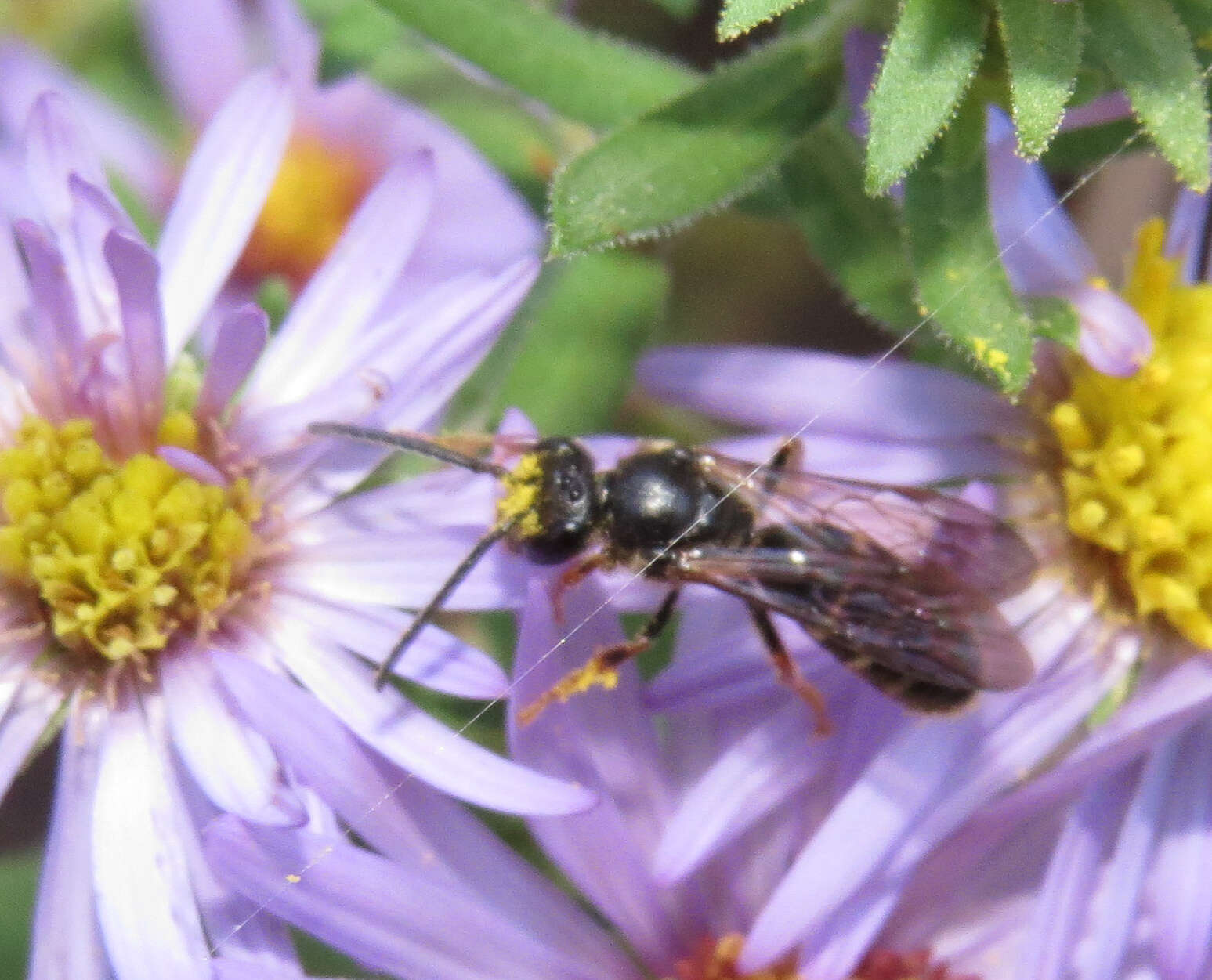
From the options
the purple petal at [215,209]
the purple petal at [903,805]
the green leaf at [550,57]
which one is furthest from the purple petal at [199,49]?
the purple petal at [903,805]

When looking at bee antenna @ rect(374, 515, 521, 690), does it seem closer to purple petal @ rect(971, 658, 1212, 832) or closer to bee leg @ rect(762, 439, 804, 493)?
bee leg @ rect(762, 439, 804, 493)

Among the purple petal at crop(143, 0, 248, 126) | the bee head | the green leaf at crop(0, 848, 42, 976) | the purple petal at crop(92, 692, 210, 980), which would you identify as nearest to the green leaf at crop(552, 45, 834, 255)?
the bee head

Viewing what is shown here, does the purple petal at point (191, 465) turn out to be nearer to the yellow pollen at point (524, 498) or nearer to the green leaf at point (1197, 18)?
the yellow pollen at point (524, 498)

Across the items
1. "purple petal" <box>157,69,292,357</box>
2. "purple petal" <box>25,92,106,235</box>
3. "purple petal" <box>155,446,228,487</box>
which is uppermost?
"purple petal" <box>25,92,106,235</box>

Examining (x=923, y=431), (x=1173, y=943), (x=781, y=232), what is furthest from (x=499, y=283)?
(x=781, y=232)

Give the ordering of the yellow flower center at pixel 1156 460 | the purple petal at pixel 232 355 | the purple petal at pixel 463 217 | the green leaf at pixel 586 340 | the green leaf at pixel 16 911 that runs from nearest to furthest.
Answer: the purple petal at pixel 232 355 → the yellow flower center at pixel 1156 460 → the green leaf at pixel 16 911 → the green leaf at pixel 586 340 → the purple petal at pixel 463 217

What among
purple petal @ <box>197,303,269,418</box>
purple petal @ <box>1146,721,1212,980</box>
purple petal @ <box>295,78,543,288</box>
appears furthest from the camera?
purple petal @ <box>295,78,543,288</box>
